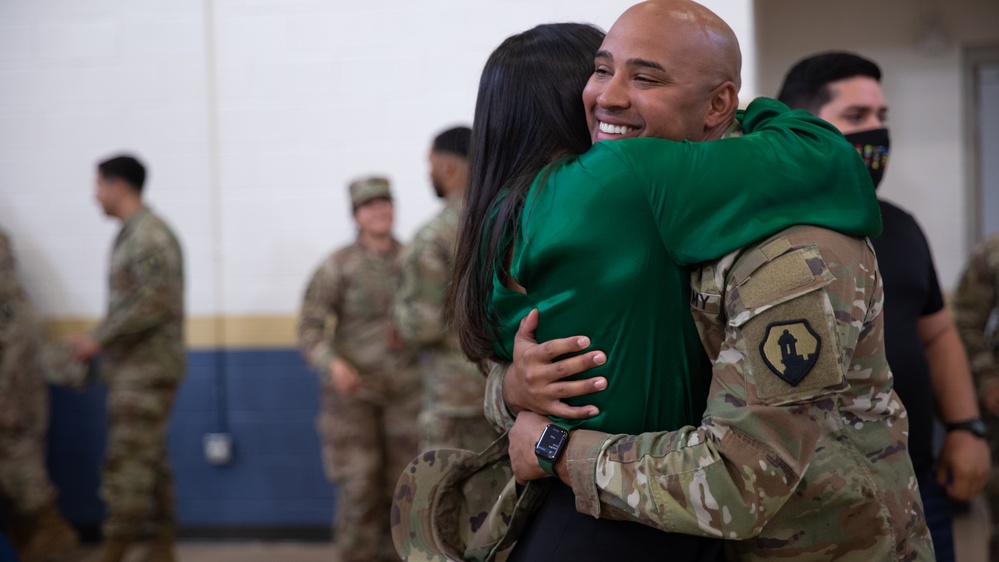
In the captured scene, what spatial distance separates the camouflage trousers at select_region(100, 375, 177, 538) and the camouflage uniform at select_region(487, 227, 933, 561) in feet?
11.0

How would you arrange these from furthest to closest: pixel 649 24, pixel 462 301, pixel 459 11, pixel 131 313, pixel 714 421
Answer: pixel 459 11, pixel 131 313, pixel 462 301, pixel 649 24, pixel 714 421

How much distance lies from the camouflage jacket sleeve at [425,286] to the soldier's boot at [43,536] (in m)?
2.11

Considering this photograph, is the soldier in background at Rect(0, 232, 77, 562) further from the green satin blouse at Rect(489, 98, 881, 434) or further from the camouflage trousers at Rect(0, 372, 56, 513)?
the green satin blouse at Rect(489, 98, 881, 434)

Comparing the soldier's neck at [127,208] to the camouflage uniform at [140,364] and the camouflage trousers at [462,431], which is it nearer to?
the camouflage uniform at [140,364]

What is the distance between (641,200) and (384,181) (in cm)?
313

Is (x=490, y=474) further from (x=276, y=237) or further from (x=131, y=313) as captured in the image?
(x=276, y=237)

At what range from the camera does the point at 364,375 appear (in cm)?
423

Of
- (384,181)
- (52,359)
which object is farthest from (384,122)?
(52,359)

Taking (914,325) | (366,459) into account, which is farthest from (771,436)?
(366,459)

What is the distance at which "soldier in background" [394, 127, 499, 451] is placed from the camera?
3541mm

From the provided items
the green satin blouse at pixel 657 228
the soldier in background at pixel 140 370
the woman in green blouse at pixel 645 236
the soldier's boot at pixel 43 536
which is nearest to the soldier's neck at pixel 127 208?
the soldier in background at pixel 140 370

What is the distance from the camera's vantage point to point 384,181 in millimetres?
4242

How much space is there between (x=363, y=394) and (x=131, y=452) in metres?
1.05

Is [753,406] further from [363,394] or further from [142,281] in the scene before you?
[142,281]
